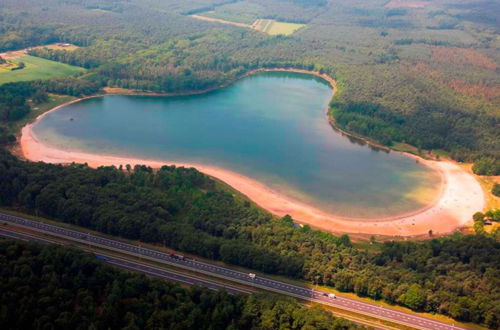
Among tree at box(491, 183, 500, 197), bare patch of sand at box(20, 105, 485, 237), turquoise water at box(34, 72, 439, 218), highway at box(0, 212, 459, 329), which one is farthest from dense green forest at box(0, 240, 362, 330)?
tree at box(491, 183, 500, 197)

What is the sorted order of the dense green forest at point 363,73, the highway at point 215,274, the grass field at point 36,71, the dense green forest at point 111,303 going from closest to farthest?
the dense green forest at point 111,303 → the highway at point 215,274 → the dense green forest at point 363,73 → the grass field at point 36,71

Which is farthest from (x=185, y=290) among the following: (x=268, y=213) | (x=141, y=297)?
(x=268, y=213)

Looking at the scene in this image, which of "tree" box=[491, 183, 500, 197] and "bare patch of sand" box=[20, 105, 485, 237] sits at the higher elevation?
"tree" box=[491, 183, 500, 197]

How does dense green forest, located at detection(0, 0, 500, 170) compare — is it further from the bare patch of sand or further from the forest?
the bare patch of sand

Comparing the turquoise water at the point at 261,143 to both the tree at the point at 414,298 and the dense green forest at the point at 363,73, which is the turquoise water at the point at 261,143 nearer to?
the dense green forest at the point at 363,73

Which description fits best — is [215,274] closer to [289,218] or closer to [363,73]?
[289,218]

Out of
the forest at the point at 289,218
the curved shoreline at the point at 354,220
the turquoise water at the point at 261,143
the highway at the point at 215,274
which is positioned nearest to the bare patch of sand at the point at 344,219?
the curved shoreline at the point at 354,220

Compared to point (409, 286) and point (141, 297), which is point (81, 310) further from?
point (409, 286)
